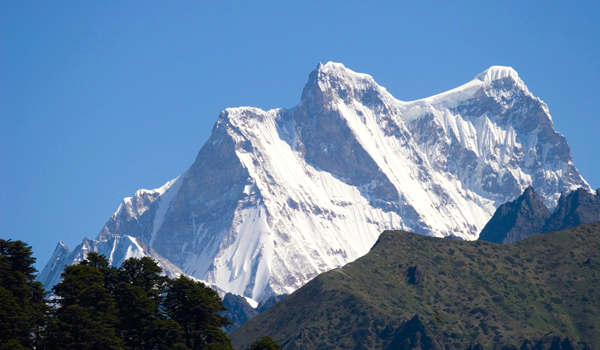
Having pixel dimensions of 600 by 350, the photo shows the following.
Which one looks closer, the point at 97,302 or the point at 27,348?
the point at 27,348

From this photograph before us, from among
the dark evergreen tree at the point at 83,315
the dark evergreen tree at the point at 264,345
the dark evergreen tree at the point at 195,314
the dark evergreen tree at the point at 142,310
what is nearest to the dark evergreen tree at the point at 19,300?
the dark evergreen tree at the point at 83,315

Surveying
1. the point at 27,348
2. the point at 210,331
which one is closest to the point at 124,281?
the point at 210,331

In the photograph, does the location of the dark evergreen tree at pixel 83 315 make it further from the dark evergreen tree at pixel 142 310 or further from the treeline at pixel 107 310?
the dark evergreen tree at pixel 142 310

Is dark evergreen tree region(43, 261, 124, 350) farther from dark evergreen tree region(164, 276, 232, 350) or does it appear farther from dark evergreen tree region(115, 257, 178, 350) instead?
dark evergreen tree region(164, 276, 232, 350)

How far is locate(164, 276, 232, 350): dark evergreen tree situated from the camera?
449 ft

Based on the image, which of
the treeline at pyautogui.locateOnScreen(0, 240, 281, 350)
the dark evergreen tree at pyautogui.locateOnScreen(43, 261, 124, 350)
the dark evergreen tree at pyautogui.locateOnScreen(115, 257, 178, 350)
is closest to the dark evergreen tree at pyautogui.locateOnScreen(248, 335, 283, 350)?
the treeline at pyautogui.locateOnScreen(0, 240, 281, 350)

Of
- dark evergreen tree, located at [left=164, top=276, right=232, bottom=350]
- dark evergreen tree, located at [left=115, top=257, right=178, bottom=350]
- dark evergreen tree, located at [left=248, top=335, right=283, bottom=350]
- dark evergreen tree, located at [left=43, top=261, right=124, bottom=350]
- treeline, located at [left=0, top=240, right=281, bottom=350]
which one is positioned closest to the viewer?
dark evergreen tree, located at [left=43, top=261, right=124, bottom=350]

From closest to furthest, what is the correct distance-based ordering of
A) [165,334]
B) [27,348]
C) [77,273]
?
[27,348], [165,334], [77,273]

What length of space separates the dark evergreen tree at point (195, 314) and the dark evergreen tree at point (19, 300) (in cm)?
1503

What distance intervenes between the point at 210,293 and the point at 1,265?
25.1 m

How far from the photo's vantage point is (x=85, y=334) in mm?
122938

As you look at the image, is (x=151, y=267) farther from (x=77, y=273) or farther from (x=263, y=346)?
(x=263, y=346)

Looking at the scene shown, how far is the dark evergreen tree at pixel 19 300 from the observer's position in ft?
404

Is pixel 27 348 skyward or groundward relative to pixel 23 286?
groundward
